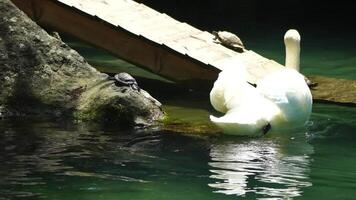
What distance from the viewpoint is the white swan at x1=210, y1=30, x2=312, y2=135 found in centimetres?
650

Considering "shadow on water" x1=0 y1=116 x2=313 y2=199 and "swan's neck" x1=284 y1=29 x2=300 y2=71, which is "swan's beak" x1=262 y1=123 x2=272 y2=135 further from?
"swan's neck" x1=284 y1=29 x2=300 y2=71

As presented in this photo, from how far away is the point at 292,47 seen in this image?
7074mm

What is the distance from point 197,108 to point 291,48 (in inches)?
48.9

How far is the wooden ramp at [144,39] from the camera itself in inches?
322

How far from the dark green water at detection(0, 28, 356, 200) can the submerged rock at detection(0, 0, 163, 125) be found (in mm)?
249

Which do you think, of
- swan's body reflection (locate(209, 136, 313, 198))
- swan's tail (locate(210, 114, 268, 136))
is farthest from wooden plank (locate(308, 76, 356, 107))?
swan's tail (locate(210, 114, 268, 136))

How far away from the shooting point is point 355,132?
7.03 metres

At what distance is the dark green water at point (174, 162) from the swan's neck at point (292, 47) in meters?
0.60

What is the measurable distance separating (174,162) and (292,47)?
1878 millimetres

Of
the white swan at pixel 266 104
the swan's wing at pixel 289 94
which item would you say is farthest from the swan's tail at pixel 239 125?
the swan's wing at pixel 289 94

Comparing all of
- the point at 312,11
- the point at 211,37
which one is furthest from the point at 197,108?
the point at 312,11

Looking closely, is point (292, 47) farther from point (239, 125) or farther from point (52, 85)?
point (52, 85)

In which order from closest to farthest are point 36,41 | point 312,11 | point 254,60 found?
point 36,41 < point 254,60 < point 312,11

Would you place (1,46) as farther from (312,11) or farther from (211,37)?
(312,11)
